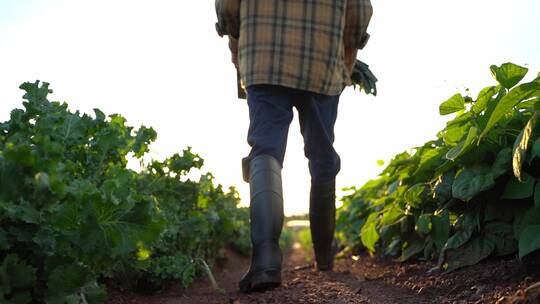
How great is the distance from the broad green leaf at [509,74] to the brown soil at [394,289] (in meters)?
0.82

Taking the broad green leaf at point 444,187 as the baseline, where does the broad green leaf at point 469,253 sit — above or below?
below

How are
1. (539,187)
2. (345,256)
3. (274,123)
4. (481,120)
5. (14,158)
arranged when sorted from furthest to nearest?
(345,256) < (274,123) < (481,120) < (539,187) < (14,158)

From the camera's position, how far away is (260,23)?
3721mm

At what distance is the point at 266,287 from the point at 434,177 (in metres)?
1.15

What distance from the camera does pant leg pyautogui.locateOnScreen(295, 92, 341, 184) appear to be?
12.8ft

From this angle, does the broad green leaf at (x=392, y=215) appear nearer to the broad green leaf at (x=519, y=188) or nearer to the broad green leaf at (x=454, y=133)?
the broad green leaf at (x=454, y=133)

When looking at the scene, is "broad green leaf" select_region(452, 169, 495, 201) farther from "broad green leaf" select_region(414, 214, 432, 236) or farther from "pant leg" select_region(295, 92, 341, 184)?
"pant leg" select_region(295, 92, 341, 184)

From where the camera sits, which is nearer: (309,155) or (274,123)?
(274,123)

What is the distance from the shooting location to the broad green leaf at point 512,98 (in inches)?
122

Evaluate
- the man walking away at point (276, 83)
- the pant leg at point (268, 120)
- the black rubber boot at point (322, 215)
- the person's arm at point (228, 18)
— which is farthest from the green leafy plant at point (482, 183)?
the person's arm at point (228, 18)

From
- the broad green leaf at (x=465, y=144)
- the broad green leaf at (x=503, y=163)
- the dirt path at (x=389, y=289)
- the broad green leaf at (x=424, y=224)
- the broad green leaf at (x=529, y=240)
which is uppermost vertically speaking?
the broad green leaf at (x=465, y=144)

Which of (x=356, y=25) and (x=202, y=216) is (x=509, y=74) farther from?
(x=202, y=216)

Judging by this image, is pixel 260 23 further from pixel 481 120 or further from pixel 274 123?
pixel 481 120

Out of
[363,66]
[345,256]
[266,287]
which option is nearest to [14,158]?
[266,287]
